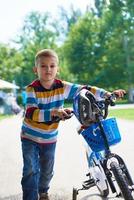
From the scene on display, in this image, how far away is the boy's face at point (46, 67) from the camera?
199 inches

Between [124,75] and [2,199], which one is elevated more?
[2,199]

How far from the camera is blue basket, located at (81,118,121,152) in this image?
4.55 meters

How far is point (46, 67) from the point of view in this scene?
16.6ft

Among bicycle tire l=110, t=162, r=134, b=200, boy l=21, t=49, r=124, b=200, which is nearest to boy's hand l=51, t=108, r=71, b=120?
boy l=21, t=49, r=124, b=200

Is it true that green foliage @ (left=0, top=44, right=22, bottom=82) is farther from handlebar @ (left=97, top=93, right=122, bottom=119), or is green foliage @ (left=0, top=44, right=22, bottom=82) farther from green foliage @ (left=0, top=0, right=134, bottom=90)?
handlebar @ (left=97, top=93, right=122, bottom=119)

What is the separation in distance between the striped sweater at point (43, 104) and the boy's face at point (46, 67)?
14 cm

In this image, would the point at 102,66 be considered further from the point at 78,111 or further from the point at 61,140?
the point at 78,111

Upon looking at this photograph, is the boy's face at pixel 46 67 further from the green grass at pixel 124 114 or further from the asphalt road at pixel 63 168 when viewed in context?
the green grass at pixel 124 114

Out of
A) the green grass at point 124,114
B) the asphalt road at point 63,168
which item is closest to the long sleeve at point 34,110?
the asphalt road at point 63,168

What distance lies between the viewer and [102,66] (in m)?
64.1

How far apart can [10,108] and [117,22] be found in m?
29.1

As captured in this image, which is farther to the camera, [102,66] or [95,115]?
[102,66]

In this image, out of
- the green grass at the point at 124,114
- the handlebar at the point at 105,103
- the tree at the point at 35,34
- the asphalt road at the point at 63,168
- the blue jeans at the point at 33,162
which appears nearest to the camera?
the handlebar at the point at 105,103

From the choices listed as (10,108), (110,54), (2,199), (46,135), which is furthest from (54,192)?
(110,54)
